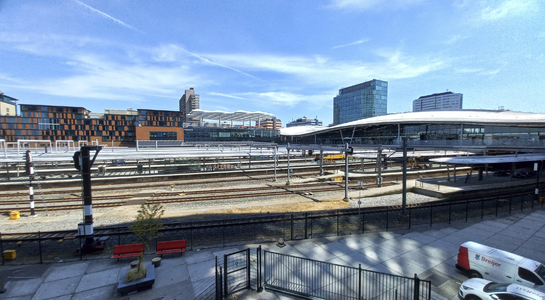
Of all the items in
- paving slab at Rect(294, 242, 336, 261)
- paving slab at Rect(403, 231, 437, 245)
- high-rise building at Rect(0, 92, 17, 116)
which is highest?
high-rise building at Rect(0, 92, 17, 116)

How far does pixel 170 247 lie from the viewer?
10.4 meters

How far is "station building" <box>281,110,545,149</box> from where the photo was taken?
3166 centimetres

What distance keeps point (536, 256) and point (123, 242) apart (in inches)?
788

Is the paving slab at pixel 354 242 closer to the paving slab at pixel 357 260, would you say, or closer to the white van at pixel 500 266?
the paving slab at pixel 357 260

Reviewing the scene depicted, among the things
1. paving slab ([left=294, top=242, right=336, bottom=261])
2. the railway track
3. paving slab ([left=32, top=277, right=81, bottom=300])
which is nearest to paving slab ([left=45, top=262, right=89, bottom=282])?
paving slab ([left=32, top=277, right=81, bottom=300])

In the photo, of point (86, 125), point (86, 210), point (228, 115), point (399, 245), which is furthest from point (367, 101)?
point (86, 210)

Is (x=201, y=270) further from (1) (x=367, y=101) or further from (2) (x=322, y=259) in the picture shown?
(1) (x=367, y=101)

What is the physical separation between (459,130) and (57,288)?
50.8 m

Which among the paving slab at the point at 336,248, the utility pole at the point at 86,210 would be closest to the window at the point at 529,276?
Result: the paving slab at the point at 336,248

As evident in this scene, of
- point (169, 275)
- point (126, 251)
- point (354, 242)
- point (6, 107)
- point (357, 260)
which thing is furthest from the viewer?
point (6, 107)

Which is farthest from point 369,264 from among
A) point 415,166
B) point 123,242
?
point 415,166

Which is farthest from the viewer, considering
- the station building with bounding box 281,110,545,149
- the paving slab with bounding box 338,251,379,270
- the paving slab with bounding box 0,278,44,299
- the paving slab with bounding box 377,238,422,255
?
the station building with bounding box 281,110,545,149

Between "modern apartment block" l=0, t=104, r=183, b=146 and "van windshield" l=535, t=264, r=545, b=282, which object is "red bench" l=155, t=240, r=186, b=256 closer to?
"van windshield" l=535, t=264, r=545, b=282

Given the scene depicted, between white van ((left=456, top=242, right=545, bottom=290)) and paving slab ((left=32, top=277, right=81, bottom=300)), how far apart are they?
14194mm
